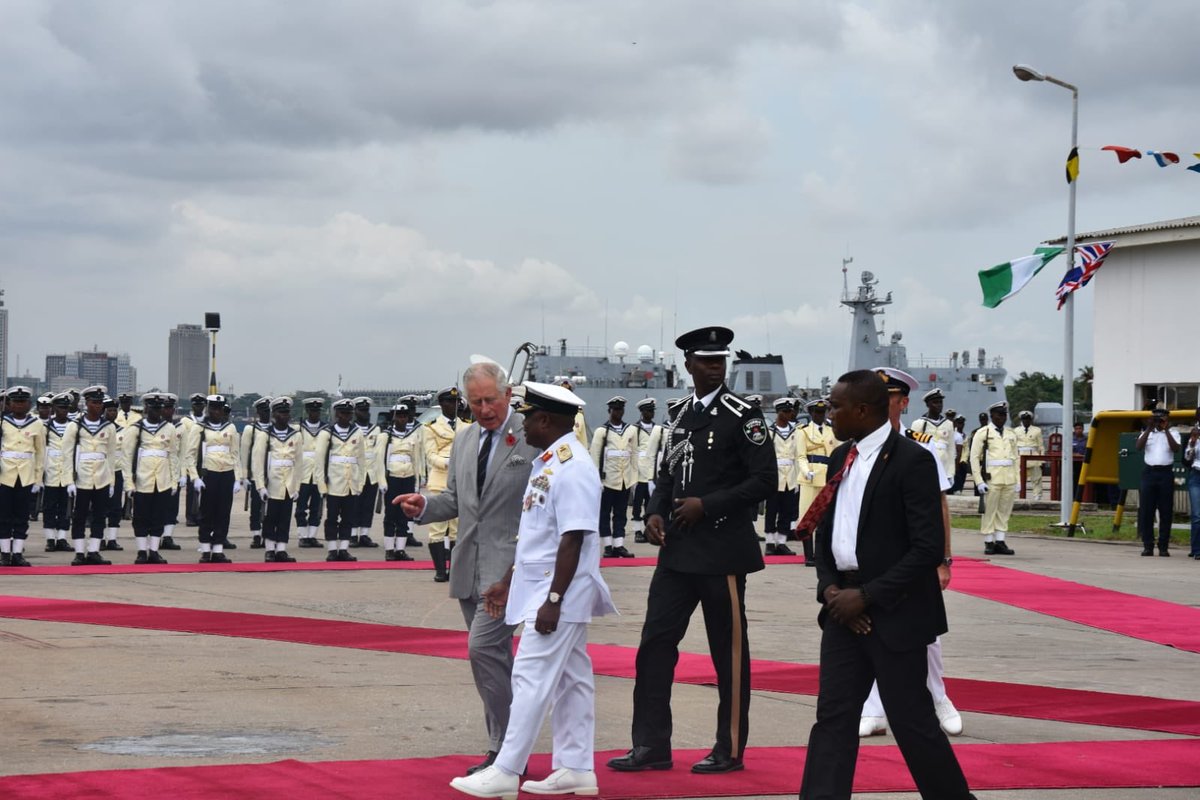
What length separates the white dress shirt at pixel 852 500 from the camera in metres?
5.06

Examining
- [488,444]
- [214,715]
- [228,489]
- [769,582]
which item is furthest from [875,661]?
[228,489]

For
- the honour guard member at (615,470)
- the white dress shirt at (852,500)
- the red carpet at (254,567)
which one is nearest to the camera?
the white dress shirt at (852,500)

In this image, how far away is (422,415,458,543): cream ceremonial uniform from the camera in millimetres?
13539

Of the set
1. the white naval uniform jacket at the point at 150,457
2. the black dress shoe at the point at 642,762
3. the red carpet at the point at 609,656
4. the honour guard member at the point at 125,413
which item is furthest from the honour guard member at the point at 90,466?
the black dress shoe at the point at 642,762

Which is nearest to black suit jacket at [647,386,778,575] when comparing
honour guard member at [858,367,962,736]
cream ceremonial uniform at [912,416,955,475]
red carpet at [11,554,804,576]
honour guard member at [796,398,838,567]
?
honour guard member at [858,367,962,736]

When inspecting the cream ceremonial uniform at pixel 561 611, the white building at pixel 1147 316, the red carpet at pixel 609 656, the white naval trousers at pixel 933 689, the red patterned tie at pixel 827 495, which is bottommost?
the red carpet at pixel 609 656

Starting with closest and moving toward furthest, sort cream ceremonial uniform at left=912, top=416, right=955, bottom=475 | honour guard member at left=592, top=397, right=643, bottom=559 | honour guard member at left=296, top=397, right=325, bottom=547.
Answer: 1. cream ceremonial uniform at left=912, top=416, right=955, bottom=475
2. honour guard member at left=296, top=397, right=325, bottom=547
3. honour guard member at left=592, top=397, right=643, bottom=559

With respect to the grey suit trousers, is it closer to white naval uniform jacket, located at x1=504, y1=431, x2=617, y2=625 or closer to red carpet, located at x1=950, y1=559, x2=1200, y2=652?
white naval uniform jacket, located at x1=504, y1=431, x2=617, y2=625

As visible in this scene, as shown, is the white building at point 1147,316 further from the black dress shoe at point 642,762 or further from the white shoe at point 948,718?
the black dress shoe at point 642,762

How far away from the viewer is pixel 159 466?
16562 mm

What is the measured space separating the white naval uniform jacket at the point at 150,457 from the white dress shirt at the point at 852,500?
12915 mm

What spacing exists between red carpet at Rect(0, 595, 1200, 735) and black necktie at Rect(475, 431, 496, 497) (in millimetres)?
2643

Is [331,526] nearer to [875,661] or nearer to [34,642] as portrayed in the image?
[34,642]

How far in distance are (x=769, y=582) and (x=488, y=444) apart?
8.55 metres
